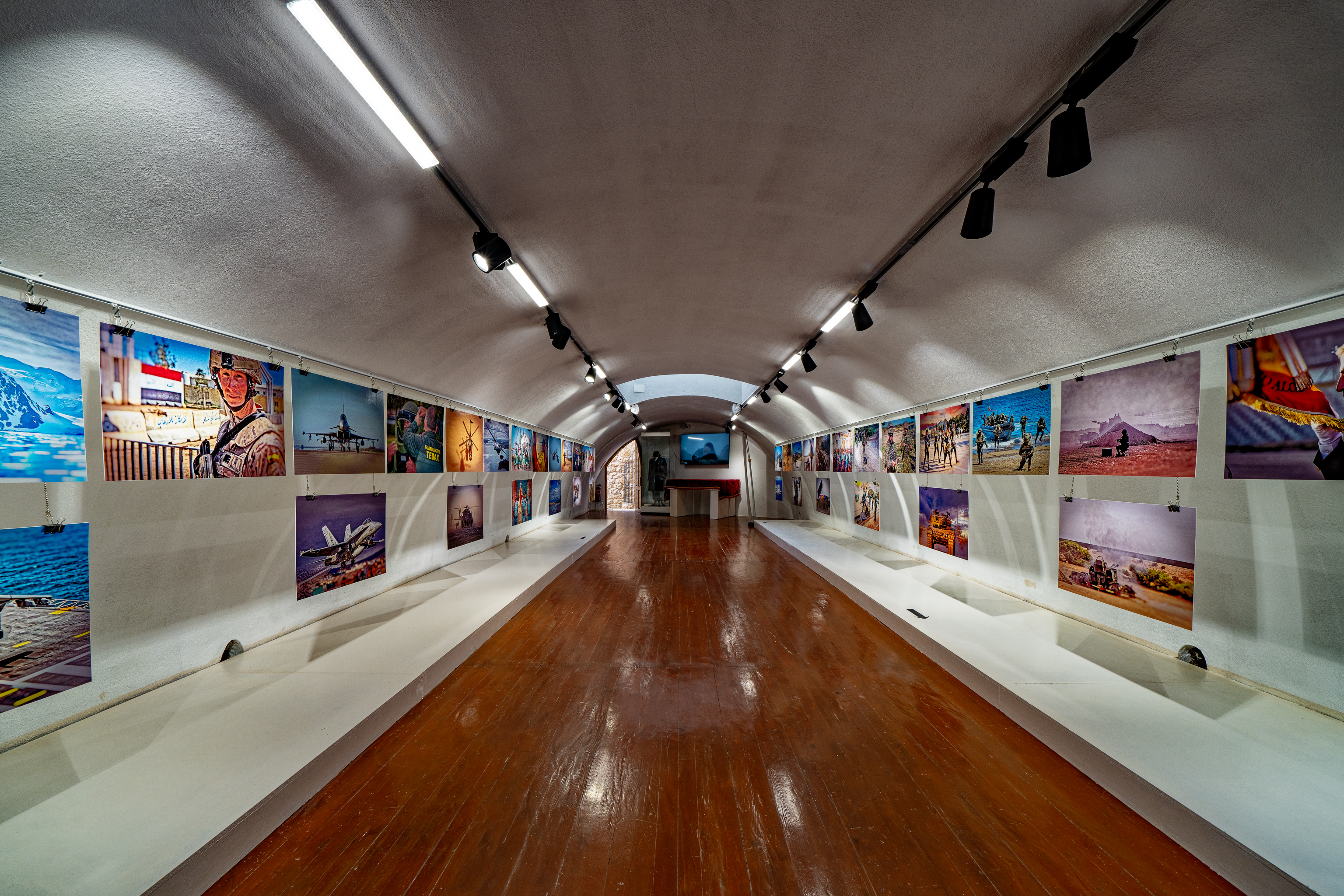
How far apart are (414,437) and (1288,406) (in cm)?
881

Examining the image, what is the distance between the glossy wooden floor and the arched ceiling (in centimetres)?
357

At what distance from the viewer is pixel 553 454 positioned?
46.3 feet

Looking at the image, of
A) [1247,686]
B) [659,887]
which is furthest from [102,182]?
[1247,686]

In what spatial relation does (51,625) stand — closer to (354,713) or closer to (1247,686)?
(354,713)

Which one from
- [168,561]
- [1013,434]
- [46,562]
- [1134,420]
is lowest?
[168,561]

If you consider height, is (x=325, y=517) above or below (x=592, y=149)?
below

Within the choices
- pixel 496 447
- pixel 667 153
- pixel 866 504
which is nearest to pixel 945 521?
pixel 866 504

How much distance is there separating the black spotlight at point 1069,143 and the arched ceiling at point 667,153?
0.92ft

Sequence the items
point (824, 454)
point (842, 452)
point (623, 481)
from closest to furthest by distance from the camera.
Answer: point (842, 452) → point (824, 454) → point (623, 481)

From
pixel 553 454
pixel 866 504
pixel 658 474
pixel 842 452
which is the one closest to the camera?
pixel 866 504

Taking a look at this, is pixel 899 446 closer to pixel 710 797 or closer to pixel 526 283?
pixel 526 283

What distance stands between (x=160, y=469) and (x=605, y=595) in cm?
520

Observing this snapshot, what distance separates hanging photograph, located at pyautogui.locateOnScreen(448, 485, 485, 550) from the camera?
26.0 ft

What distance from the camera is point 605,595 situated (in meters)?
7.26
